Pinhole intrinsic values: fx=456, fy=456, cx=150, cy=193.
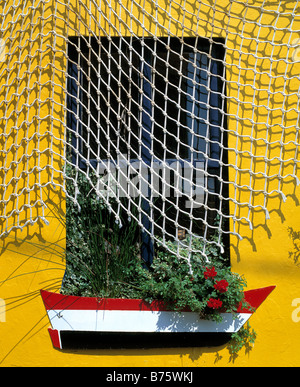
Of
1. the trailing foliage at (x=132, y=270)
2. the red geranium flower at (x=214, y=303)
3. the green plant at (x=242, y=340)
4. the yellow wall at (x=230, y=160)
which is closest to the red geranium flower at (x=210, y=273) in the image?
the trailing foliage at (x=132, y=270)

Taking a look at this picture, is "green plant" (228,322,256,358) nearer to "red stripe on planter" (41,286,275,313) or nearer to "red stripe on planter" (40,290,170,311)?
"red stripe on planter" (41,286,275,313)

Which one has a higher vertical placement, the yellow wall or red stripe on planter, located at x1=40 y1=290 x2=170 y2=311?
the yellow wall

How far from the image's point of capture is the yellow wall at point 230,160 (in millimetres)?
2881

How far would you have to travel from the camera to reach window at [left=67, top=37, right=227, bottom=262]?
2.96 m

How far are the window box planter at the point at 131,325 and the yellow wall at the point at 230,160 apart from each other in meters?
0.08

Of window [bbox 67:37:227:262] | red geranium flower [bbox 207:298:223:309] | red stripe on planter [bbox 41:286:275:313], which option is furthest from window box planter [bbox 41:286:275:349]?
window [bbox 67:37:227:262]

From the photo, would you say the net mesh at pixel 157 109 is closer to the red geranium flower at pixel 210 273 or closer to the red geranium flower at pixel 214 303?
the red geranium flower at pixel 210 273

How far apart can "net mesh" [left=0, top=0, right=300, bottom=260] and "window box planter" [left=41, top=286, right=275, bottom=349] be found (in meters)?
0.46

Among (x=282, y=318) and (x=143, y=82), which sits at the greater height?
(x=143, y=82)

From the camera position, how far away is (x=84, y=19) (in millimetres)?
3053

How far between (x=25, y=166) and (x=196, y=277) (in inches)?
52.2

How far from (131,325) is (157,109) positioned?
4.69ft
